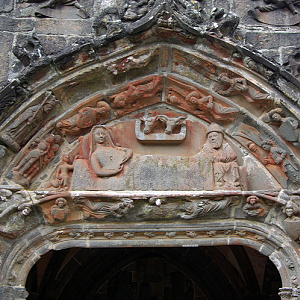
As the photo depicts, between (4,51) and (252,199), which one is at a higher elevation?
(4,51)

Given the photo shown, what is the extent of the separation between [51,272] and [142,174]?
111 inches

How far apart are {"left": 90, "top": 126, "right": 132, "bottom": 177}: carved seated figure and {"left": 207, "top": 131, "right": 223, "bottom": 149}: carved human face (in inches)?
35.6

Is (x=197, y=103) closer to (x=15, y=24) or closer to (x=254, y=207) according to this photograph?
→ (x=254, y=207)

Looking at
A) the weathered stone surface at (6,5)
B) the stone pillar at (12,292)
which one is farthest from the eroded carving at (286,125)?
the weathered stone surface at (6,5)

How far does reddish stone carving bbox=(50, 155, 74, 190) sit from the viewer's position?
520 centimetres

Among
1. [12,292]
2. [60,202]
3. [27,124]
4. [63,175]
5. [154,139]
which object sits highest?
[154,139]

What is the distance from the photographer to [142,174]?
5.20 metres

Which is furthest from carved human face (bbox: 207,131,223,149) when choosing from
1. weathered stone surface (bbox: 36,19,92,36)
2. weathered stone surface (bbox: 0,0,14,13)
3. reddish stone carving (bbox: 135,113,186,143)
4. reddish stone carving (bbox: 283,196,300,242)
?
weathered stone surface (bbox: 0,0,14,13)

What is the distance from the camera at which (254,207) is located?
4.99m

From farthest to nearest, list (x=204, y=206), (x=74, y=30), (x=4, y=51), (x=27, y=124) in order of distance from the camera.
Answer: (x=74, y=30) → (x=4, y=51) → (x=27, y=124) → (x=204, y=206)

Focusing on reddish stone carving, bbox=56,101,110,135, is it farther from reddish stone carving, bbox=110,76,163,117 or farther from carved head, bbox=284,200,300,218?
carved head, bbox=284,200,300,218

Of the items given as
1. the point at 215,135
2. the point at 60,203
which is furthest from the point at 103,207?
the point at 215,135

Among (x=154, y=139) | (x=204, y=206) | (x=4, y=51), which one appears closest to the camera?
(x=204, y=206)

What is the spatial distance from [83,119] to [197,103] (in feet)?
4.24
